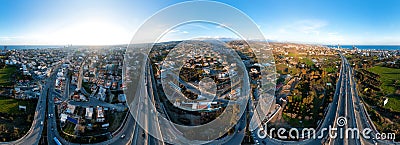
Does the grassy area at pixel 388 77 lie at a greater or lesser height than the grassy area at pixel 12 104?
greater

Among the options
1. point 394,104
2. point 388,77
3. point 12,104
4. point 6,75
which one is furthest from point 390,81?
point 6,75

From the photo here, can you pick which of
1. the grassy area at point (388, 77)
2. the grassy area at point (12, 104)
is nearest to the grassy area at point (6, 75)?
the grassy area at point (12, 104)

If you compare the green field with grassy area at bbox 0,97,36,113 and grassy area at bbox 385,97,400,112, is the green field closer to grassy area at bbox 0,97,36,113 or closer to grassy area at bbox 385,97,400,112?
grassy area at bbox 385,97,400,112

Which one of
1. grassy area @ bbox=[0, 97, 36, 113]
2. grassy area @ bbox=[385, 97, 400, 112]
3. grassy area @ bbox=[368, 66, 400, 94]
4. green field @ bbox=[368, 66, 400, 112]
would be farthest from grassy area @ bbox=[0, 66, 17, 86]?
grassy area @ bbox=[368, 66, 400, 94]

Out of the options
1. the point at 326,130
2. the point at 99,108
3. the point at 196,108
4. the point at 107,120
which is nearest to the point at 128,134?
the point at 107,120

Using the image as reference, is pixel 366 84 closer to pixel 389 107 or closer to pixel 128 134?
pixel 389 107

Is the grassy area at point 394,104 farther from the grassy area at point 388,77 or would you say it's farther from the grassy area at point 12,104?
the grassy area at point 12,104
